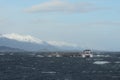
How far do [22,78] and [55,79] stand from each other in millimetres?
6233

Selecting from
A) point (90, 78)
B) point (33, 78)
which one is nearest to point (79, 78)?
point (90, 78)

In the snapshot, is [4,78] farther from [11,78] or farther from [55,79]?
[55,79]

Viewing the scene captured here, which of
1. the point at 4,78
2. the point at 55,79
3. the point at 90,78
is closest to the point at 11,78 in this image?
the point at 4,78

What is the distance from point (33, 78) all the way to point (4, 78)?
5.18 meters

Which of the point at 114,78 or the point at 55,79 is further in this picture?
the point at 114,78

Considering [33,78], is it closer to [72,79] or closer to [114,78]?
[72,79]

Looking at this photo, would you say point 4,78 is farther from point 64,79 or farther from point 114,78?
point 114,78

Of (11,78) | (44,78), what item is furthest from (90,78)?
(11,78)

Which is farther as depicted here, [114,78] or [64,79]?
[114,78]

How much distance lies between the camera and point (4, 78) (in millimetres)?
90500

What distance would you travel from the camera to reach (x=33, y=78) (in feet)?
298

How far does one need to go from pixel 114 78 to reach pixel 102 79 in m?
4.06

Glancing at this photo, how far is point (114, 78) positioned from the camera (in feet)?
312

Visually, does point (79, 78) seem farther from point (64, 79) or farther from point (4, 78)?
point (4, 78)
